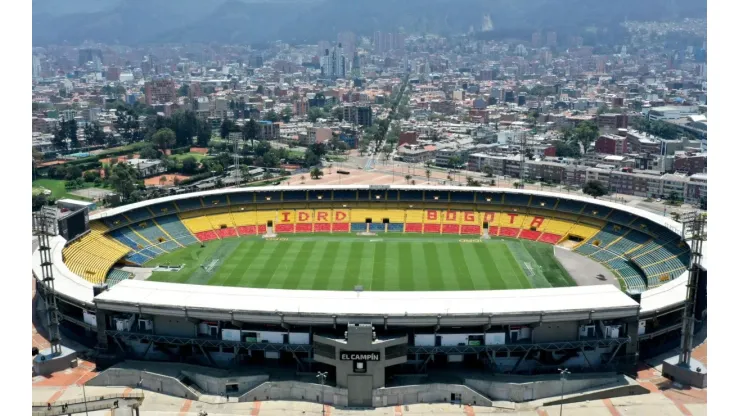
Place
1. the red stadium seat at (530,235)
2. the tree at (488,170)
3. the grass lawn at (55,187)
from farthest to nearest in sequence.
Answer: the tree at (488,170) → the grass lawn at (55,187) → the red stadium seat at (530,235)

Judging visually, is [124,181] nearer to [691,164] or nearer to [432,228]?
[432,228]

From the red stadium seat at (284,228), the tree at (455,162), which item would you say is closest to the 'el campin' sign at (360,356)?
the red stadium seat at (284,228)

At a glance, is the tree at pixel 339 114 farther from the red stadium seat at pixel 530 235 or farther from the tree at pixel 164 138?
the red stadium seat at pixel 530 235

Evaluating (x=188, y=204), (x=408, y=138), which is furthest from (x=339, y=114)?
(x=188, y=204)

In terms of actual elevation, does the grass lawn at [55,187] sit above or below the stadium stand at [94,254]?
above

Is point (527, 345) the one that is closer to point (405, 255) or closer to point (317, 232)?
point (405, 255)

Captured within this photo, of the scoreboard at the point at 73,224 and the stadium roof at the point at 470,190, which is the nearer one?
the scoreboard at the point at 73,224

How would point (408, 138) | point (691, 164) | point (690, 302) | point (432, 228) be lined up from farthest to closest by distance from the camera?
point (408, 138) < point (691, 164) < point (432, 228) < point (690, 302)
